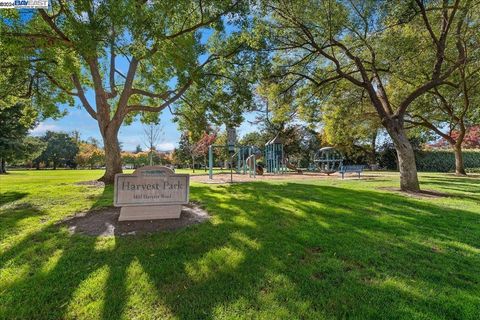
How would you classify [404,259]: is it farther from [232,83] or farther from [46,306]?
[232,83]

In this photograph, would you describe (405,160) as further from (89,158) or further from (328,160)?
(89,158)

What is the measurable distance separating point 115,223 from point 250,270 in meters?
2.99

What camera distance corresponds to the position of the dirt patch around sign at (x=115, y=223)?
4.19 meters

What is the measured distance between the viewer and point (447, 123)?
63.8 ft

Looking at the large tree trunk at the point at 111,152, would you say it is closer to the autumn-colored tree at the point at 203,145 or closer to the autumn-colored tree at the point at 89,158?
the autumn-colored tree at the point at 203,145

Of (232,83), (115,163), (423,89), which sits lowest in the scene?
(115,163)

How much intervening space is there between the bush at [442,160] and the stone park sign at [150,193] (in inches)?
1221

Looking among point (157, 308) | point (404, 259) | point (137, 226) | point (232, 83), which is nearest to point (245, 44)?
point (232, 83)

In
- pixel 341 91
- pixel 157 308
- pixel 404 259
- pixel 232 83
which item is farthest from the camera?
pixel 341 91

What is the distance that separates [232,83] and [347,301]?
9262 millimetres

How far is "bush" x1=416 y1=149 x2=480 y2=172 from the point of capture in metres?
26.6

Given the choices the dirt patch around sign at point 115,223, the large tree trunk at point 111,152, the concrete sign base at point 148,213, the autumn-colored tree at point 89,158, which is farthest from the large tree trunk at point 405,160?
the autumn-colored tree at point 89,158

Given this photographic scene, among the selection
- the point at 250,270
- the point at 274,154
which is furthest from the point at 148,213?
the point at 274,154

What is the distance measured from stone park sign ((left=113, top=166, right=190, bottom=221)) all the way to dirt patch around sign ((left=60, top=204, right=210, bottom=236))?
0.20 m
